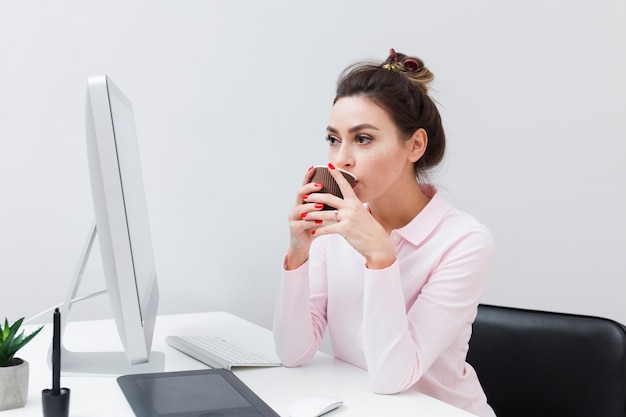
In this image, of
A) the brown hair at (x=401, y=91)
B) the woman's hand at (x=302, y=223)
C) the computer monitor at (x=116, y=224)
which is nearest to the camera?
the computer monitor at (x=116, y=224)

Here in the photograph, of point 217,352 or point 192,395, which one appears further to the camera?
point 217,352

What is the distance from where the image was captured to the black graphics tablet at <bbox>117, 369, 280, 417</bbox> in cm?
95

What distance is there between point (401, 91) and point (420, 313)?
45 cm

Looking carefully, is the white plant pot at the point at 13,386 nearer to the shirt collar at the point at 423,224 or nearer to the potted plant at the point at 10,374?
the potted plant at the point at 10,374

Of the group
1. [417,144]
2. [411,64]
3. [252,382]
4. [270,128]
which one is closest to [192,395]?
[252,382]

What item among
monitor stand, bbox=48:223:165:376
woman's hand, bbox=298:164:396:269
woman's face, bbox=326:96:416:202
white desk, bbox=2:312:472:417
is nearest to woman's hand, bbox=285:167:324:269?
woman's hand, bbox=298:164:396:269

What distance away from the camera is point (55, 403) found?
2.85ft

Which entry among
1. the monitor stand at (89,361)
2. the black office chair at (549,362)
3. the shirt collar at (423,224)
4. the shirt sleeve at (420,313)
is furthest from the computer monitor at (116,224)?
the black office chair at (549,362)

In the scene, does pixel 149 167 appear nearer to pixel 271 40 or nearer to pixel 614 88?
pixel 271 40

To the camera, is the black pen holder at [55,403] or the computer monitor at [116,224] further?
the computer monitor at [116,224]

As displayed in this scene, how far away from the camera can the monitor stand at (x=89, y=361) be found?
1.16 m

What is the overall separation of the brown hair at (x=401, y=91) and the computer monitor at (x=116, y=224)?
0.48m

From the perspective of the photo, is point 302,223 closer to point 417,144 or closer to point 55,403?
point 417,144

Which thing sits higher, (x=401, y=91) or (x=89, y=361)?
(x=401, y=91)
